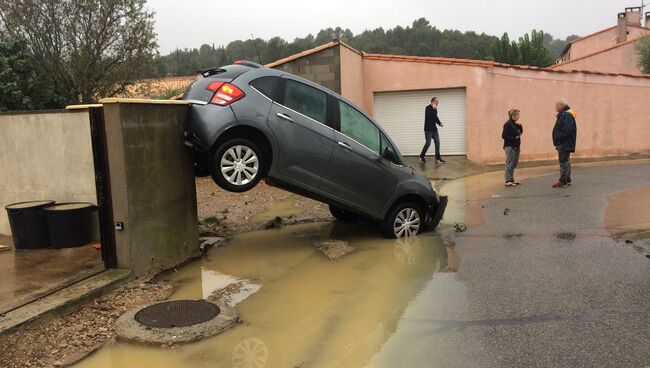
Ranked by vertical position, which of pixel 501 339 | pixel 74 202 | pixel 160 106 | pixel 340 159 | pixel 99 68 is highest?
pixel 99 68

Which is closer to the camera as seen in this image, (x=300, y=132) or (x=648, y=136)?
(x=300, y=132)

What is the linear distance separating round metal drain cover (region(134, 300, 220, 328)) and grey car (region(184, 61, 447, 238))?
1.64 m

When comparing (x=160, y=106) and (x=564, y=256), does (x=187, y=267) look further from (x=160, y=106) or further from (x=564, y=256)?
(x=564, y=256)

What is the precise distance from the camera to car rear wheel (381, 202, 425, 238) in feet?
25.2

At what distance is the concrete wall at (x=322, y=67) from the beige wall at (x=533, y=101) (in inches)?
110

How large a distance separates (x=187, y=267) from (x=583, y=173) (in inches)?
419

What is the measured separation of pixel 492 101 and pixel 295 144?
10680 millimetres

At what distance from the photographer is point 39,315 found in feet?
14.6

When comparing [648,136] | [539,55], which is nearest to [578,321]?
[648,136]

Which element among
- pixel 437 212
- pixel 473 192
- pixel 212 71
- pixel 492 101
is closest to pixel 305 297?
pixel 212 71

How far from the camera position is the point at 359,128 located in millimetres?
7324

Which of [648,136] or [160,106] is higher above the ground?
[160,106]

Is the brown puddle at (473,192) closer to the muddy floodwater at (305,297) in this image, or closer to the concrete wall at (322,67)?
the muddy floodwater at (305,297)

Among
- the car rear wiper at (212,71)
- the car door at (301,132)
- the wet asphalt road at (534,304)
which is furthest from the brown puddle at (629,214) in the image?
the car rear wiper at (212,71)
